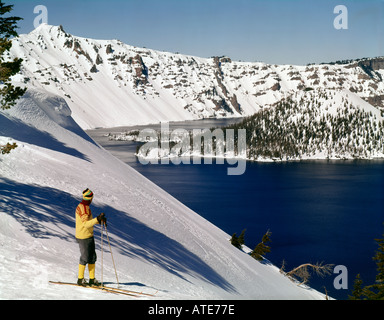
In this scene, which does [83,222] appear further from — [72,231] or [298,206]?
[298,206]

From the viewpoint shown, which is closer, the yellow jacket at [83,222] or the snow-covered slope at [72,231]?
the yellow jacket at [83,222]

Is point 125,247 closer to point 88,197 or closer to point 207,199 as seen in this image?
point 88,197

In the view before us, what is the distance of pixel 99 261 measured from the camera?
1333cm

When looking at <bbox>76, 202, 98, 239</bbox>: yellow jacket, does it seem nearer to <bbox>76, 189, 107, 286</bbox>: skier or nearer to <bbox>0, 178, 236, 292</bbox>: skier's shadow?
<bbox>76, 189, 107, 286</bbox>: skier

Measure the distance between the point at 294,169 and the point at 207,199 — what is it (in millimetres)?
81015

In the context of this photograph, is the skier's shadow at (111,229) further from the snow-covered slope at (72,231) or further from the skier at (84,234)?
the skier at (84,234)

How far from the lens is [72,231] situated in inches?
597

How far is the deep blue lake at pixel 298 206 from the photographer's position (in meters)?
62.0

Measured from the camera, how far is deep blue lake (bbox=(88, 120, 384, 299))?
62.0 metres

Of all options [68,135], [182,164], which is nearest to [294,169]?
[182,164]

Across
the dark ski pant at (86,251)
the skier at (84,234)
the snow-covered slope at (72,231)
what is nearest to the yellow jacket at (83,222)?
the skier at (84,234)

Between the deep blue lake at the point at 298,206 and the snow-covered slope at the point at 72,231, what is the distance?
3102 centimetres

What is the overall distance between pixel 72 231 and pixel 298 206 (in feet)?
300

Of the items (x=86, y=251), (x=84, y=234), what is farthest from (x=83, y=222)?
(x=86, y=251)
